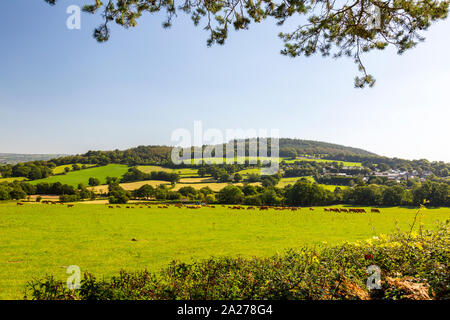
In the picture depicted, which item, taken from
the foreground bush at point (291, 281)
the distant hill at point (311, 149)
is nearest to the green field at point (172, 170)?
the distant hill at point (311, 149)

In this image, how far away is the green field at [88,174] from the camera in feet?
290

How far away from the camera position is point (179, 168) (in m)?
118

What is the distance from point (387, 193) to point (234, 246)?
64718 millimetres

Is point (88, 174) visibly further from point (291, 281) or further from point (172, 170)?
point (291, 281)

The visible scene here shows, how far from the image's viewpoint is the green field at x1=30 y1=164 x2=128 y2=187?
8843 cm

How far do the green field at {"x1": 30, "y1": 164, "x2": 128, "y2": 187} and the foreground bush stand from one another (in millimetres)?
97788

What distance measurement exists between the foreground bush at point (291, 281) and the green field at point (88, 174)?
9779cm

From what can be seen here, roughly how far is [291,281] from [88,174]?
11466cm

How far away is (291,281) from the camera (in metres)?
4.15

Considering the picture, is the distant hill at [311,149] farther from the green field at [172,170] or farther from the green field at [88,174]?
the green field at [88,174]

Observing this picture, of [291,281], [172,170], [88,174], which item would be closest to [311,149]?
[172,170]
